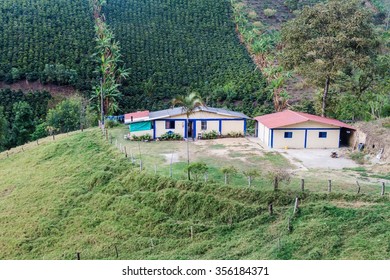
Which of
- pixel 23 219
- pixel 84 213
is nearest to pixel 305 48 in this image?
pixel 84 213

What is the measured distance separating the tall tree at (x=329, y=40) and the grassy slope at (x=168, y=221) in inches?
512

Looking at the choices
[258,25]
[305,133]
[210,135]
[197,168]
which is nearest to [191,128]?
[210,135]

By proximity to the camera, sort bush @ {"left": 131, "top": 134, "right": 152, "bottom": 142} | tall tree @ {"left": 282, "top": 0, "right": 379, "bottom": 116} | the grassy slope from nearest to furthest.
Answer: the grassy slope < tall tree @ {"left": 282, "top": 0, "right": 379, "bottom": 116} < bush @ {"left": 131, "top": 134, "right": 152, "bottom": 142}

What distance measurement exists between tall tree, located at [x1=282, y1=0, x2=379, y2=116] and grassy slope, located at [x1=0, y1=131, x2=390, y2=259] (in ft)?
42.6

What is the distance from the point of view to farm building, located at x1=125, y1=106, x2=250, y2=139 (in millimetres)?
25469

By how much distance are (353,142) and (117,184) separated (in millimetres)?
12596

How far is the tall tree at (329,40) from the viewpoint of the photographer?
81.9 feet

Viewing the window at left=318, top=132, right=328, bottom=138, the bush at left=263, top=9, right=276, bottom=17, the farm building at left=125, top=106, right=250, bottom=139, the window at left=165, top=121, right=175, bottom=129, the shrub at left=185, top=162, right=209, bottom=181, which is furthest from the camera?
the bush at left=263, top=9, right=276, bottom=17

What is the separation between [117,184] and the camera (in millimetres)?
18125

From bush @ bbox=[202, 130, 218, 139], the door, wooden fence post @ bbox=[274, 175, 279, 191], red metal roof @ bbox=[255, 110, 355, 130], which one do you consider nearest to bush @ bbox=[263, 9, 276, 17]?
red metal roof @ bbox=[255, 110, 355, 130]

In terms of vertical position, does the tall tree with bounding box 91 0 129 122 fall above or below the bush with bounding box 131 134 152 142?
above

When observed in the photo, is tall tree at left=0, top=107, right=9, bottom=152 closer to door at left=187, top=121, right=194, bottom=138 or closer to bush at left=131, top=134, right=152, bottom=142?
bush at left=131, top=134, right=152, bottom=142

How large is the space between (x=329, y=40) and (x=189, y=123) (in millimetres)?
9211

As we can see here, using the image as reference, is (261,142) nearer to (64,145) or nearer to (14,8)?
(64,145)
